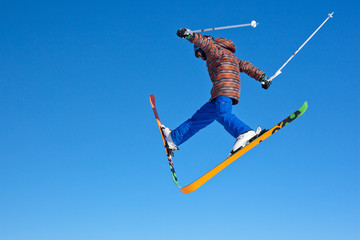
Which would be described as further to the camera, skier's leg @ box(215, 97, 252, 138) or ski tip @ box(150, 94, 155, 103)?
ski tip @ box(150, 94, 155, 103)

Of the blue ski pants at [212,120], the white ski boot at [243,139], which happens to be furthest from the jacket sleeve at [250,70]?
the white ski boot at [243,139]

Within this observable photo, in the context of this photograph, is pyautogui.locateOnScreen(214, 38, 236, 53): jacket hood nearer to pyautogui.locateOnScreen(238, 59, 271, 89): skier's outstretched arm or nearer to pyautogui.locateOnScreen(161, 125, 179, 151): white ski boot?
pyautogui.locateOnScreen(238, 59, 271, 89): skier's outstretched arm

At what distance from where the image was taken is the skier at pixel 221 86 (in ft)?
23.9

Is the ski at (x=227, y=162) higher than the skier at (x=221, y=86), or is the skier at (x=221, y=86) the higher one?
the skier at (x=221, y=86)

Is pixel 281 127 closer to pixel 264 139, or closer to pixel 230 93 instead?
pixel 264 139

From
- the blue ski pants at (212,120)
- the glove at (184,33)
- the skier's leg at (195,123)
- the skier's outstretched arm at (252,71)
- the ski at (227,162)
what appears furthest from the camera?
the skier's outstretched arm at (252,71)

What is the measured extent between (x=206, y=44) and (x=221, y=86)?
2.52 ft

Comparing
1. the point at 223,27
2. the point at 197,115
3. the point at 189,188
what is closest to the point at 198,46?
the point at 223,27

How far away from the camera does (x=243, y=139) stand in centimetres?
719

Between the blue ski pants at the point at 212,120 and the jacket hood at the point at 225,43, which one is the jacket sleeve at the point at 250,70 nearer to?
the jacket hood at the point at 225,43

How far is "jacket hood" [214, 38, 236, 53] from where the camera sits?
7.93m

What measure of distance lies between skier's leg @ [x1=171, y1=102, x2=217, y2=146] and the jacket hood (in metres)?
1.10

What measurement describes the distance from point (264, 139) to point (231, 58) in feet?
5.27

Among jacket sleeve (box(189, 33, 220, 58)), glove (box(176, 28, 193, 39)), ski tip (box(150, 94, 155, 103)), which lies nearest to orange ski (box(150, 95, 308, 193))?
jacket sleeve (box(189, 33, 220, 58))
